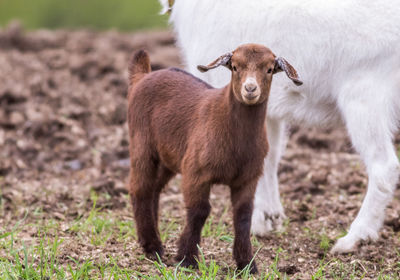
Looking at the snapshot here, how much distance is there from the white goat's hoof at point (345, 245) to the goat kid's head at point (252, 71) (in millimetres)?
1559

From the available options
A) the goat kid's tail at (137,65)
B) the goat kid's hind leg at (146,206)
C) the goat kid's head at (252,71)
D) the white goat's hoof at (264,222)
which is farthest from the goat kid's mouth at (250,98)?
the white goat's hoof at (264,222)

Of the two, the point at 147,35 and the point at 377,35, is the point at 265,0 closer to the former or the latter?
the point at 377,35

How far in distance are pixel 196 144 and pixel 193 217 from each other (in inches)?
16.7

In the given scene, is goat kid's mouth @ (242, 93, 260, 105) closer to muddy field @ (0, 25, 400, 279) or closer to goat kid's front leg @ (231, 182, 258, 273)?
goat kid's front leg @ (231, 182, 258, 273)

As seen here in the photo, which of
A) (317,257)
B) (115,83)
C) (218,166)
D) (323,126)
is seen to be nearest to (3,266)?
(218,166)

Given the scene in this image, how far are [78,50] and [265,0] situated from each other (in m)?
6.29

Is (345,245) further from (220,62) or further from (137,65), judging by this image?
(137,65)

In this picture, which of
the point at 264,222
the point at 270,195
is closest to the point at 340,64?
the point at 270,195

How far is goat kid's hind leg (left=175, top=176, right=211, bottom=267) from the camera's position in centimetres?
388

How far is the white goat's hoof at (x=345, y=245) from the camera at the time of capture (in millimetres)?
4668

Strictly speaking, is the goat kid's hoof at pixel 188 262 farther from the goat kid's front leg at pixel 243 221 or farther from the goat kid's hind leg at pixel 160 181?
the goat kid's hind leg at pixel 160 181

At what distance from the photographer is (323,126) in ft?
16.4

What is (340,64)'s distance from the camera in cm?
461

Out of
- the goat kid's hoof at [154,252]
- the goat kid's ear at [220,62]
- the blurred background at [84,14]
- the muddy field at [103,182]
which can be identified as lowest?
the blurred background at [84,14]
